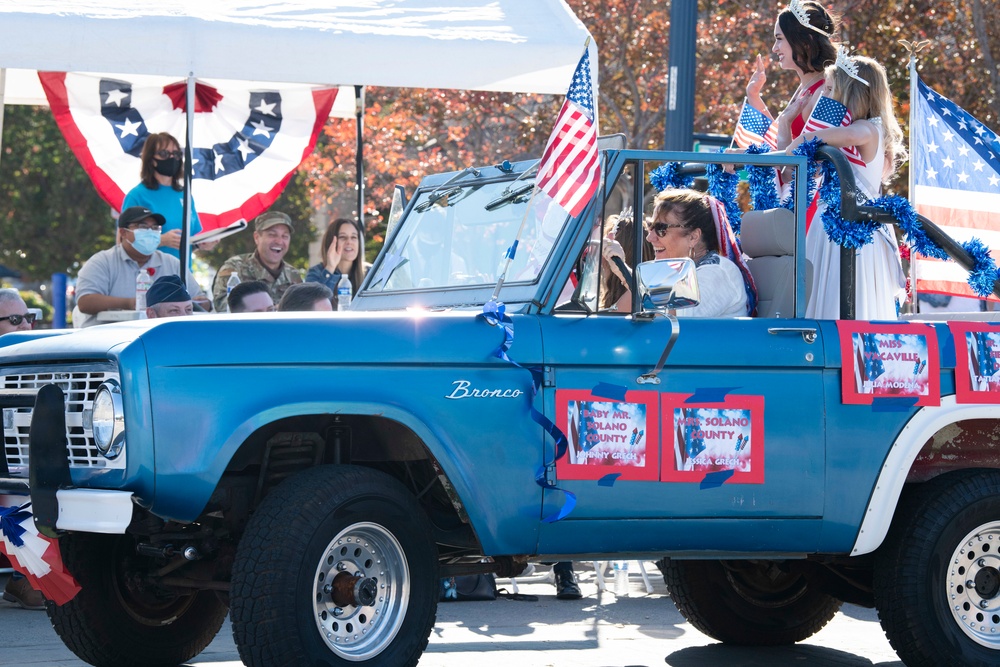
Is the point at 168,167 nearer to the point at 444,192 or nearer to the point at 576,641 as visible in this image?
the point at 444,192

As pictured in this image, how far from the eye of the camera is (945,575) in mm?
5559

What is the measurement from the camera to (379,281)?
624cm

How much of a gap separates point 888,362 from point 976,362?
1.40ft

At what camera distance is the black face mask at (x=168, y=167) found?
9461mm

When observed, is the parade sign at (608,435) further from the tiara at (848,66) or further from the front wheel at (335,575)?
the tiara at (848,66)

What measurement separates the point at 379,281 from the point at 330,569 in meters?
1.86

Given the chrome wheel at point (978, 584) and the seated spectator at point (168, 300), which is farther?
the seated spectator at point (168, 300)

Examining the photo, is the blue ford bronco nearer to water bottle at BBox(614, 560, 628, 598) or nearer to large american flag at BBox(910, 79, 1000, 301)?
large american flag at BBox(910, 79, 1000, 301)

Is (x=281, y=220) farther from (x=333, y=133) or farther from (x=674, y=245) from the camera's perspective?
(x=333, y=133)

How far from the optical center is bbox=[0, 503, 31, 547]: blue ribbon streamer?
4.78m

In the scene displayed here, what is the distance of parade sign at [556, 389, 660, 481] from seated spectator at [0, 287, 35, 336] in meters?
4.47

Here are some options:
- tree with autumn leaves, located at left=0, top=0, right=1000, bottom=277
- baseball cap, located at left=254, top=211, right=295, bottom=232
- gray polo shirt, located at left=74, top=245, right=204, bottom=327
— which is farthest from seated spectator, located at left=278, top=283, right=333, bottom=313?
tree with autumn leaves, located at left=0, top=0, right=1000, bottom=277

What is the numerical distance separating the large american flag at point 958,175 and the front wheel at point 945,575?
101 inches

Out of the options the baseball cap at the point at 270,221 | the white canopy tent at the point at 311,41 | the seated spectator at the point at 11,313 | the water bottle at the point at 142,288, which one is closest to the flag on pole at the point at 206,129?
the white canopy tent at the point at 311,41
